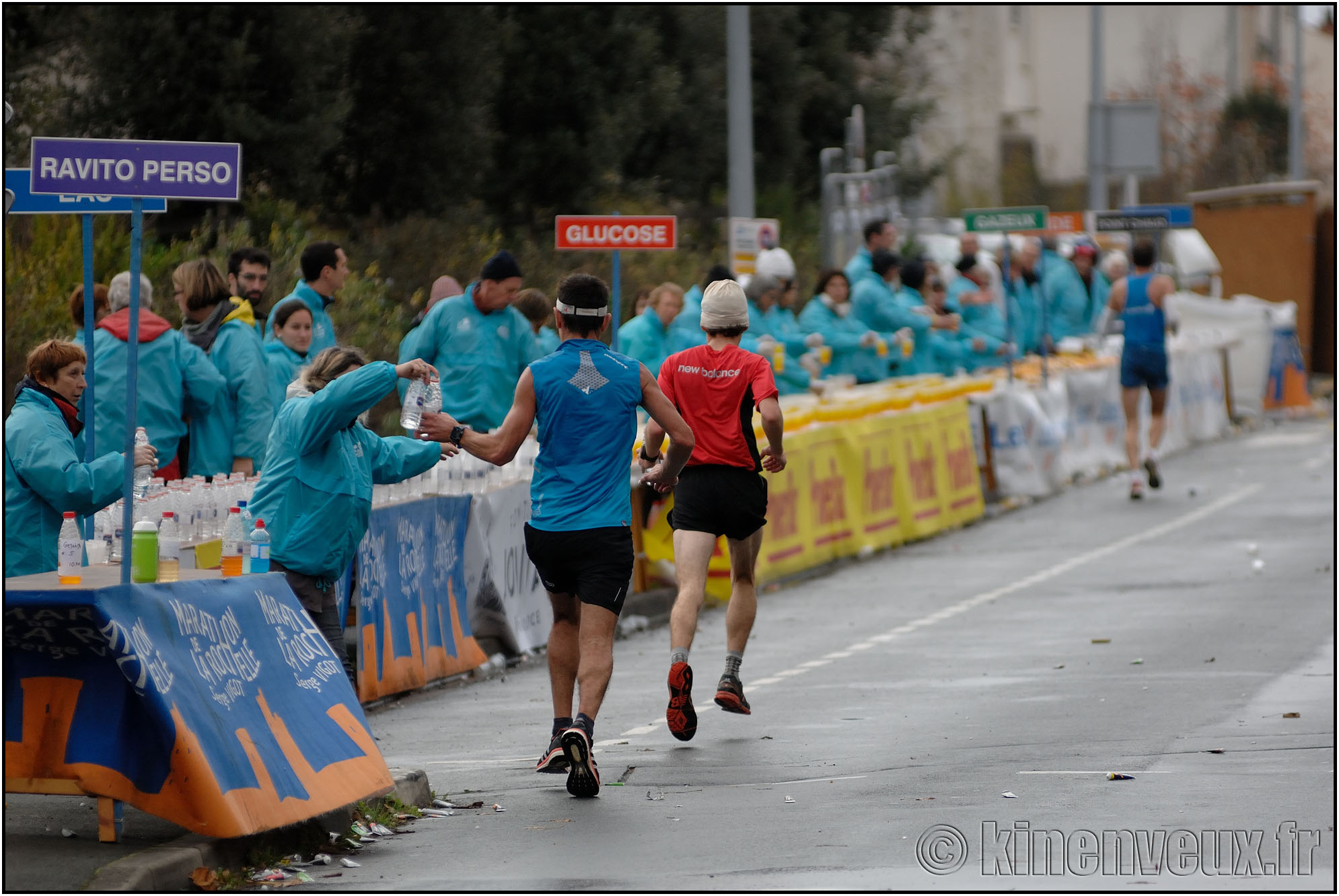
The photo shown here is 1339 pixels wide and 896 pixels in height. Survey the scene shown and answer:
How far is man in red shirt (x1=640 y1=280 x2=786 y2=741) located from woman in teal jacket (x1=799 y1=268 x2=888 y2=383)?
879cm

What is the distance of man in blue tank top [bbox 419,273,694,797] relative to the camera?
8.23 meters

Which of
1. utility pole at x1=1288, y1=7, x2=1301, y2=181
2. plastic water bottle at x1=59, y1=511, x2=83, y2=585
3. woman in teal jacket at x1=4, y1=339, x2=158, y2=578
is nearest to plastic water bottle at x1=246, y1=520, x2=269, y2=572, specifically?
woman in teal jacket at x1=4, y1=339, x2=158, y2=578

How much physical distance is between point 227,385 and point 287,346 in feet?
1.54

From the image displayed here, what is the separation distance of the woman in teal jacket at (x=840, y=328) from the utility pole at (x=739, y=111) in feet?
5.56

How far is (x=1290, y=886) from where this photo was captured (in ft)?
20.7

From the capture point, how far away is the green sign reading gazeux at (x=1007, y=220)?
2161 centimetres

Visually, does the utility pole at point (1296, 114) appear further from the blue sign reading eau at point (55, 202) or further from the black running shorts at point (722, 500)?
the blue sign reading eau at point (55, 202)

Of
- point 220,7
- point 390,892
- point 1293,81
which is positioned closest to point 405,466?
point 390,892

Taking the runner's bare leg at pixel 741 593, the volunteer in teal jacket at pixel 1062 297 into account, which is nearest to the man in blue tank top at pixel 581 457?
the runner's bare leg at pixel 741 593

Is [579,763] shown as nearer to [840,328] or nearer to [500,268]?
[500,268]

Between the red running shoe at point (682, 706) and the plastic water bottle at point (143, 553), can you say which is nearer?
the plastic water bottle at point (143, 553)

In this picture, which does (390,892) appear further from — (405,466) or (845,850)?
(405,466)

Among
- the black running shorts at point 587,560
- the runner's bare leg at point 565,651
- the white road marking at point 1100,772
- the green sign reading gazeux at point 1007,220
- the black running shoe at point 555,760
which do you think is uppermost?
the green sign reading gazeux at point 1007,220

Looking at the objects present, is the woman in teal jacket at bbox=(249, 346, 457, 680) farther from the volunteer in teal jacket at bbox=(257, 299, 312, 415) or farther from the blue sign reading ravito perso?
the volunteer in teal jacket at bbox=(257, 299, 312, 415)
